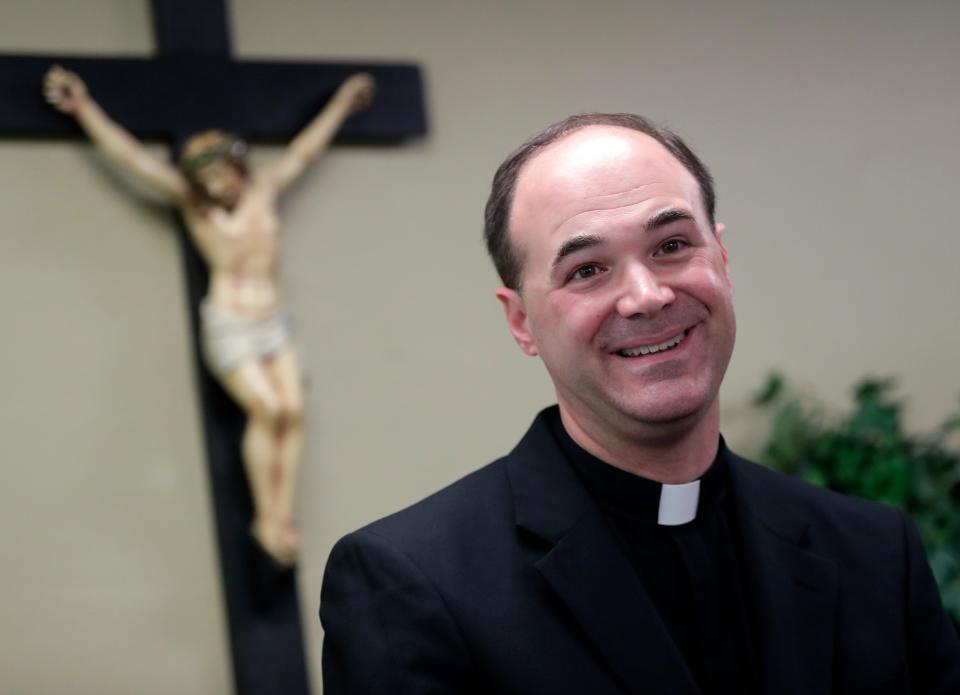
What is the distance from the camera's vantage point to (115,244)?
16.0ft

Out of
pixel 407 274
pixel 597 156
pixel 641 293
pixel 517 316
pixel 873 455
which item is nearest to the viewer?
pixel 641 293

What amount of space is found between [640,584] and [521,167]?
692 mm

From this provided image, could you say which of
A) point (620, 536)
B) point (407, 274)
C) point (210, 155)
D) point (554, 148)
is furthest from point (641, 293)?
point (407, 274)

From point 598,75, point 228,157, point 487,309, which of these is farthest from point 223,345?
point 598,75

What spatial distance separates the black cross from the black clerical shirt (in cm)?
288

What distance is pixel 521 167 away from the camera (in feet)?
6.88

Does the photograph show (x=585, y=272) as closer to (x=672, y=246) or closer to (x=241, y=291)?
(x=672, y=246)

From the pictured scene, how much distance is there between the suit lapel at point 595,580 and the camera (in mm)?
1840

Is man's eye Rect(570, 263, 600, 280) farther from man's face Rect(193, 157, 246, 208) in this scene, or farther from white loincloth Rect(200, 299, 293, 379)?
man's face Rect(193, 157, 246, 208)

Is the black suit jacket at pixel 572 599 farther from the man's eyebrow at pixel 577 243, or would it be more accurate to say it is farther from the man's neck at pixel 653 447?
the man's eyebrow at pixel 577 243

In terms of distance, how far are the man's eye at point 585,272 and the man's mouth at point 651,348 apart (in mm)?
124

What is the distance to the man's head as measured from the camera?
4.77 meters

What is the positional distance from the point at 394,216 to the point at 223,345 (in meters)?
0.99

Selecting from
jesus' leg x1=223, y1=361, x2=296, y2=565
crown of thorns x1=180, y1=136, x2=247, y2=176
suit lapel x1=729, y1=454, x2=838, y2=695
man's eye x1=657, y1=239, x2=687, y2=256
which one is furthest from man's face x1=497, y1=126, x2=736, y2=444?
crown of thorns x1=180, y1=136, x2=247, y2=176
